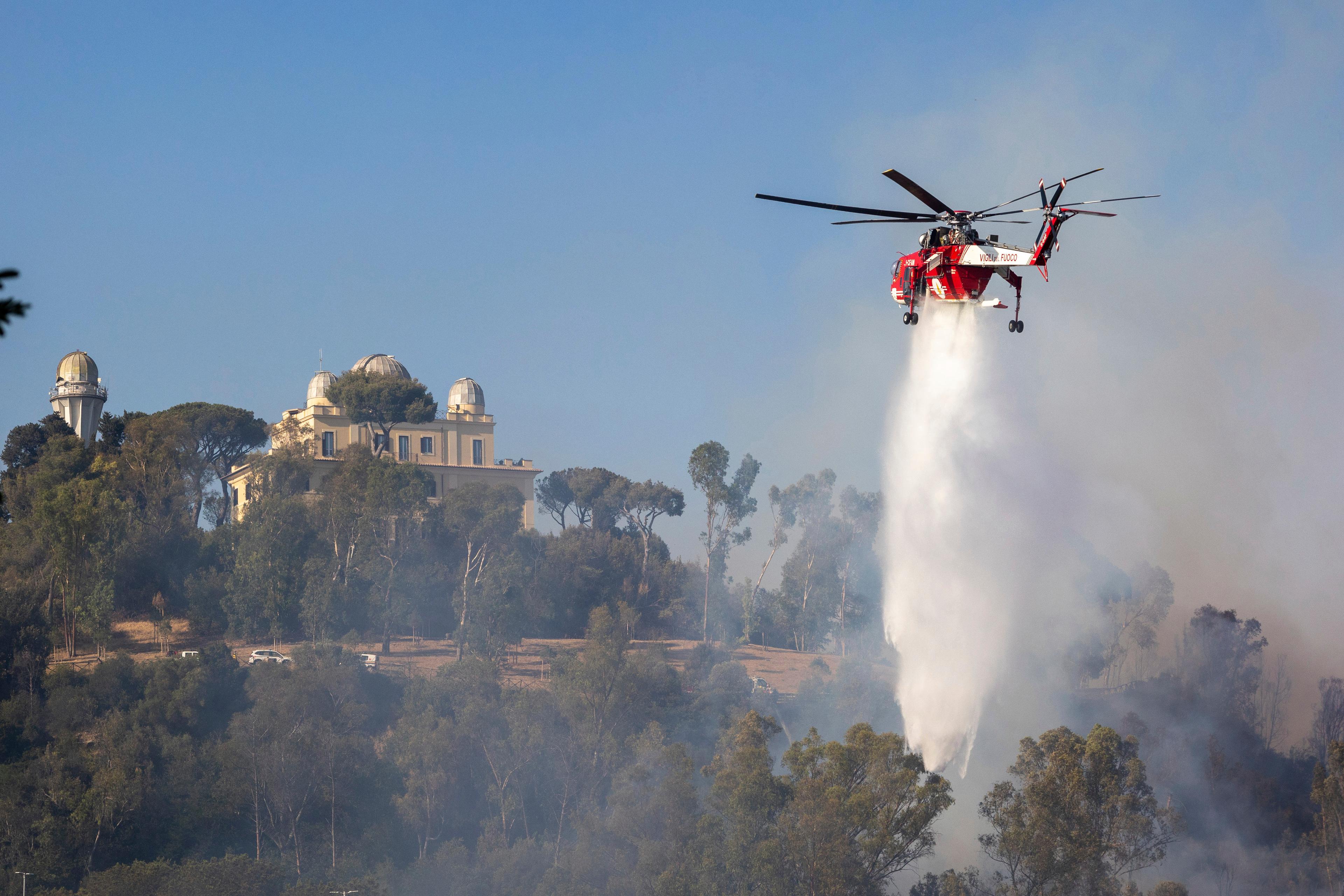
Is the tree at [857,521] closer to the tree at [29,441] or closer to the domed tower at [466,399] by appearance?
the domed tower at [466,399]

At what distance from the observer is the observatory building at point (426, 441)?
121 meters

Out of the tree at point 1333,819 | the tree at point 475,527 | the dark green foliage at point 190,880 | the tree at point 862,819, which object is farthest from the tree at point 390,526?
the tree at point 1333,819

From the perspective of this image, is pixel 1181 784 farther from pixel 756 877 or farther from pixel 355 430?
pixel 355 430

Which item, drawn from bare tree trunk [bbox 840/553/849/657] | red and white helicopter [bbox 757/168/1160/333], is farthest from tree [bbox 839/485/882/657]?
red and white helicopter [bbox 757/168/1160/333]

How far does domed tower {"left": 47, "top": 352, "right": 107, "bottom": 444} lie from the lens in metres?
116

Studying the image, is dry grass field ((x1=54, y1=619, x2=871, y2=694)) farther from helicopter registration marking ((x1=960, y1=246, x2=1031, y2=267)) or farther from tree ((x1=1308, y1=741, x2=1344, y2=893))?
helicopter registration marking ((x1=960, y1=246, x2=1031, y2=267))

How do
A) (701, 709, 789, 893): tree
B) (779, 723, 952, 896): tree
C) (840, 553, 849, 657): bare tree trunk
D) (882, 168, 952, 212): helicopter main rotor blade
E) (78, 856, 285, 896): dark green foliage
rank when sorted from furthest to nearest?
(840, 553, 849, 657): bare tree trunk < (701, 709, 789, 893): tree < (779, 723, 952, 896): tree < (78, 856, 285, 896): dark green foliage < (882, 168, 952, 212): helicopter main rotor blade

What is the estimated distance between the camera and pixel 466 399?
132m

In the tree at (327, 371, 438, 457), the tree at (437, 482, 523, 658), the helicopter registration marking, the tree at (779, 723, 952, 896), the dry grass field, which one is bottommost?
the tree at (779, 723, 952, 896)

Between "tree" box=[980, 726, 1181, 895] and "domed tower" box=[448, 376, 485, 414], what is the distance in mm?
73276

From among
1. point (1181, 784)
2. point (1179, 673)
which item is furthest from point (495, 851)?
point (1179, 673)

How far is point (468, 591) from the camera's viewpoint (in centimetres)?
10438

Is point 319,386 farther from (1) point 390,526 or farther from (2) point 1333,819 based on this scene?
(2) point 1333,819

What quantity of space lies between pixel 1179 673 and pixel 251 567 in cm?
6643
